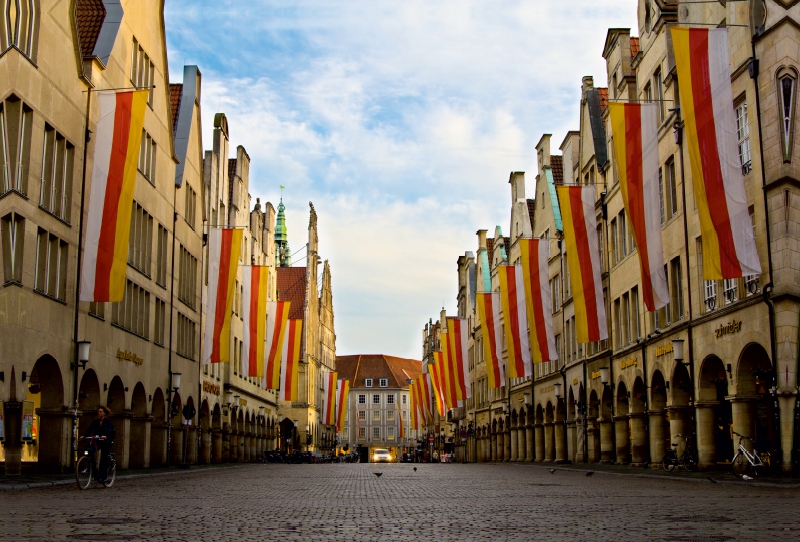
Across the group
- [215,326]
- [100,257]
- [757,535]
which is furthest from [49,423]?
[757,535]

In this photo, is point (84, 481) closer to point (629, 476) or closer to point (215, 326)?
point (629, 476)

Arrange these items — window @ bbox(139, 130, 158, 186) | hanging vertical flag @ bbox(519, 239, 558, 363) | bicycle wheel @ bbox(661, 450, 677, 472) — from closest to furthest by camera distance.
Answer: bicycle wheel @ bbox(661, 450, 677, 472) → window @ bbox(139, 130, 158, 186) → hanging vertical flag @ bbox(519, 239, 558, 363)

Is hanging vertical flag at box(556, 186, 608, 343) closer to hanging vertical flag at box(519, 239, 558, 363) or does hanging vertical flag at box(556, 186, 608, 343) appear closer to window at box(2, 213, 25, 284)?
hanging vertical flag at box(519, 239, 558, 363)

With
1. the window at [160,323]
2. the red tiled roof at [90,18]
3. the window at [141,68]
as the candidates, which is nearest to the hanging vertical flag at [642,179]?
the red tiled roof at [90,18]

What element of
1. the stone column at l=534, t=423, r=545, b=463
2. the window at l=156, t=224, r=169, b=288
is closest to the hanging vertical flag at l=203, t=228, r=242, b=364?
the window at l=156, t=224, r=169, b=288

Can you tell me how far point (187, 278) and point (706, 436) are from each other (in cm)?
2886

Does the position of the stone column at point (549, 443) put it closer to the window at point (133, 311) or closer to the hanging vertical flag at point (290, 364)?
the hanging vertical flag at point (290, 364)

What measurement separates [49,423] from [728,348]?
66.8ft

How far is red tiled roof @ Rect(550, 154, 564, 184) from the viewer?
59344 mm

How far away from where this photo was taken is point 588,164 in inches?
1929

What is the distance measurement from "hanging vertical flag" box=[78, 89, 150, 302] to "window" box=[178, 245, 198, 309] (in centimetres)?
1862

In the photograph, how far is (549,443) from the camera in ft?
185

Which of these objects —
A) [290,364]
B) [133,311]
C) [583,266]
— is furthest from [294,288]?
[583,266]

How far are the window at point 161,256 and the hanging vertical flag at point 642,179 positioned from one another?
22497 millimetres
